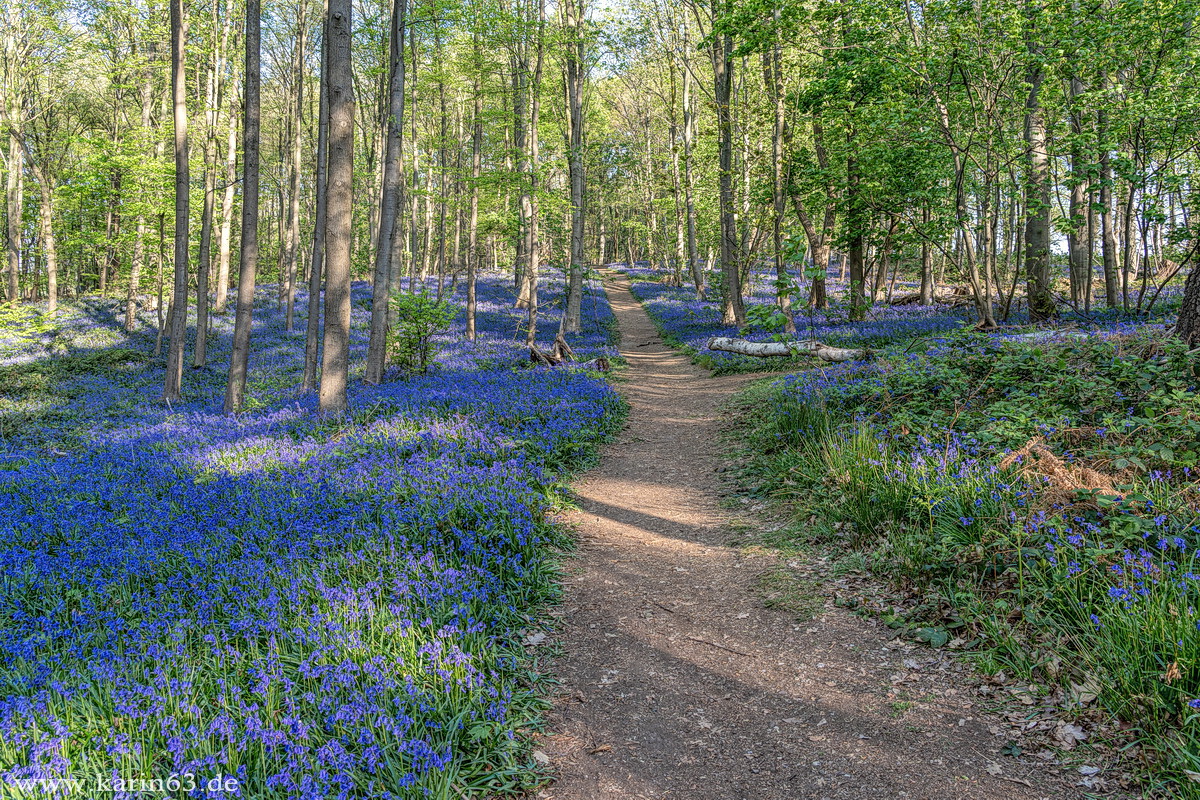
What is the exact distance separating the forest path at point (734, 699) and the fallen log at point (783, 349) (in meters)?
6.31

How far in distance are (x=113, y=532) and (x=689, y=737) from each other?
5379 millimetres

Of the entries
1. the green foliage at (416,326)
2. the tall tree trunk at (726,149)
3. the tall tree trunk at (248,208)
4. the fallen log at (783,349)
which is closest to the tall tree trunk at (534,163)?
the green foliage at (416,326)

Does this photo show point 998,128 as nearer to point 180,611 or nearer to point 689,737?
point 689,737

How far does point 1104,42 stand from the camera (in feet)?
35.5

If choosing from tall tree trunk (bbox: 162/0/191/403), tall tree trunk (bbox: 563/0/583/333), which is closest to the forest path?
tall tree trunk (bbox: 162/0/191/403)

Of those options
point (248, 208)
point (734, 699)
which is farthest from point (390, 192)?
point (734, 699)

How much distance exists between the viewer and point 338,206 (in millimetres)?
9664

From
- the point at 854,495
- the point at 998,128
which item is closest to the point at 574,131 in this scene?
the point at 998,128

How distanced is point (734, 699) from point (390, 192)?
11.8 meters

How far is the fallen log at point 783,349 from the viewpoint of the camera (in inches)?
492

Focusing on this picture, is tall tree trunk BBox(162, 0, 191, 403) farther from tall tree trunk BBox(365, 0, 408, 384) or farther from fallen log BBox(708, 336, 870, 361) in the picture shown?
fallen log BBox(708, 336, 870, 361)

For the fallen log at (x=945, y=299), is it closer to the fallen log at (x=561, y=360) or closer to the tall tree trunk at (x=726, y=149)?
the tall tree trunk at (x=726, y=149)

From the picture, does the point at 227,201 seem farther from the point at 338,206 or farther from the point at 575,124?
the point at 338,206

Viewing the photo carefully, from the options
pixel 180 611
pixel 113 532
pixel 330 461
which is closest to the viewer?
pixel 180 611
